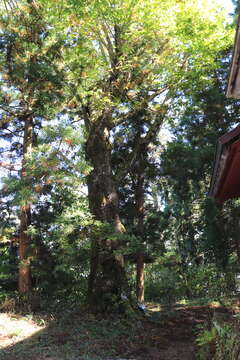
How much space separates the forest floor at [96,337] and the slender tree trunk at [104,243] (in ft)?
2.11

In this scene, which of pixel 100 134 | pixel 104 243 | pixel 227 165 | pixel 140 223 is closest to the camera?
pixel 227 165

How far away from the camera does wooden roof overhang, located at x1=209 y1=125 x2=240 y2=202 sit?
185 inches

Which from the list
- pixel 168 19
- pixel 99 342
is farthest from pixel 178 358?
pixel 168 19

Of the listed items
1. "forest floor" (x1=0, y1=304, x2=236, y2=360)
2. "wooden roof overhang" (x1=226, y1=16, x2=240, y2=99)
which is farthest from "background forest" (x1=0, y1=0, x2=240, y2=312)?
"wooden roof overhang" (x1=226, y1=16, x2=240, y2=99)

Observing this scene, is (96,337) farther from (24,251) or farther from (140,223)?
(140,223)

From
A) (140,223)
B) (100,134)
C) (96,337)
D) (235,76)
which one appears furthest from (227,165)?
(140,223)

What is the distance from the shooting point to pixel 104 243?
926 cm

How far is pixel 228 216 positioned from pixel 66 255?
5.84m

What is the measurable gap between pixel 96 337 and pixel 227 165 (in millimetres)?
4677

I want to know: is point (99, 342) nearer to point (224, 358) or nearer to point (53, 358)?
point (53, 358)

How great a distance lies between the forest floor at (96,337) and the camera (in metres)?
6.20

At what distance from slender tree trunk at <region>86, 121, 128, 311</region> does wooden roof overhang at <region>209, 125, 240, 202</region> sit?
3072mm

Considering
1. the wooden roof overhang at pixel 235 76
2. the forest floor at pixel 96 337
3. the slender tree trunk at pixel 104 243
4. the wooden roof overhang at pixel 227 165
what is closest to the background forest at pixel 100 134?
the slender tree trunk at pixel 104 243

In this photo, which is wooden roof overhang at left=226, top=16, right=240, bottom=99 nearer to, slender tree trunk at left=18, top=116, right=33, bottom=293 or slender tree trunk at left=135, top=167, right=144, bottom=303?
slender tree trunk at left=18, top=116, right=33, bottom=293
